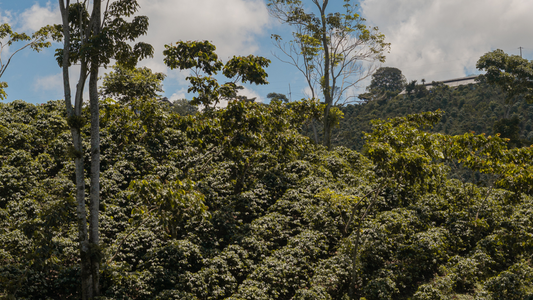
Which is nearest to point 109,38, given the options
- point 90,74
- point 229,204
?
point 90,74

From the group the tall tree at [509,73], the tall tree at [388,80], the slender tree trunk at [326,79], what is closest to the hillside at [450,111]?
the tall tree at [388,80]

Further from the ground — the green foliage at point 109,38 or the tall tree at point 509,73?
the tall tree at point 509,73

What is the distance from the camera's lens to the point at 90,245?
6.76 metres

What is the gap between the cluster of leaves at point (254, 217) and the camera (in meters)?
7.45

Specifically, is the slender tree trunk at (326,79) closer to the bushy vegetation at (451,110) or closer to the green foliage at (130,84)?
the green foliage at (130,84)

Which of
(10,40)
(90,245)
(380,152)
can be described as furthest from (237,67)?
(10,40)

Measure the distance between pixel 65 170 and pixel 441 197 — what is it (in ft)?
42.9

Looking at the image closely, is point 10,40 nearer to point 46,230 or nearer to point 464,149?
point 46,230

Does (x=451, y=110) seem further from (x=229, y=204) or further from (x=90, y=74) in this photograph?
(x=90, y=74)

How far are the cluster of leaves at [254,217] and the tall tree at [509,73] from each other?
1820cm

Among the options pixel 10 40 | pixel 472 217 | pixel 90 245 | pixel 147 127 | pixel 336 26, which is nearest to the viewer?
pixel 90 245

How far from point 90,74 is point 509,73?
30.8 metres

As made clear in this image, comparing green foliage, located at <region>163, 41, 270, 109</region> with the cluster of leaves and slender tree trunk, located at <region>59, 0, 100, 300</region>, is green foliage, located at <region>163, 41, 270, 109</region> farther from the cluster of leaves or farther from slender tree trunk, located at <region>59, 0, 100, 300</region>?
slender tree trunk, located at <region>59, 0, 100, 300</region>

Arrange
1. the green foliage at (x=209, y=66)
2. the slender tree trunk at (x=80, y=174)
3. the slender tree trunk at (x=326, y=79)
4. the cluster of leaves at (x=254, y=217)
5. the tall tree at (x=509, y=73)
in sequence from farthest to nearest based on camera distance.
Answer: the tall tree at (x=509, y=73), the slender tree trunk at (x=326, y=79), the green foliage at (x=209, y=66), the cluster of leaves at (x=254, y=217), the slender tree trunk at (x=80, y=174)
